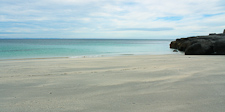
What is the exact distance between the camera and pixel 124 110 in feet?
8.49

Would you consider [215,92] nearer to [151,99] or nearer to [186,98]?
[186,98]

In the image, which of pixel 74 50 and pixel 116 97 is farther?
pixel 74 50

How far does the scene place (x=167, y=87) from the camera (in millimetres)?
3762

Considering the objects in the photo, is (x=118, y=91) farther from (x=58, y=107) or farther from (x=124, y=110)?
(x=58, y=107)

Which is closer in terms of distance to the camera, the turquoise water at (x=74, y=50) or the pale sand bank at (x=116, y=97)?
the pale sand bank at (x=116, y=97)

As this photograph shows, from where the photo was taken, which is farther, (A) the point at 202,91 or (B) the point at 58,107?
(A) the point at 202,91

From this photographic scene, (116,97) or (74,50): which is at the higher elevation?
(74,50)

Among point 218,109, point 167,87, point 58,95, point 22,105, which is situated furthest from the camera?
point 167,87

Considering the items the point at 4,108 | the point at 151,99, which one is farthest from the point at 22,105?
the point at 151,99

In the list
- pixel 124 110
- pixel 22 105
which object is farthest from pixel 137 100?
pixel 22 105

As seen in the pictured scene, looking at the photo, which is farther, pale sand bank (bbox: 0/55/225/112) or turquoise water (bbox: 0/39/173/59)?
turquoise water (bbox: 0/39/173/59)

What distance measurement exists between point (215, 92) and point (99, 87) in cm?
239

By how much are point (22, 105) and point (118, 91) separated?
177 cm

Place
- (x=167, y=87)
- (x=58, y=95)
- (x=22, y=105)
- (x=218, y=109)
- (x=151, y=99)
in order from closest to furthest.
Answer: (x=218, y=109) < (x=22, y=105) < (x=151, y=99) < (x=58, y=95) < (x=167, y=87)
